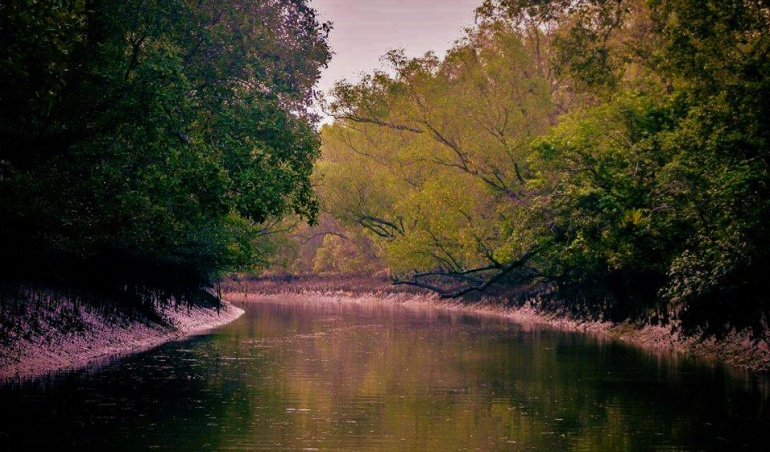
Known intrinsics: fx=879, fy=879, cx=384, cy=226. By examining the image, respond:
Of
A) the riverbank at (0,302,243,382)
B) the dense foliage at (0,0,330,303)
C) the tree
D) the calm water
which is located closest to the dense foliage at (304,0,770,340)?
the tree

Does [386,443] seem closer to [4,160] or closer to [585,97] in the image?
[4,160]

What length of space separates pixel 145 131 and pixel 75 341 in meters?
9.50

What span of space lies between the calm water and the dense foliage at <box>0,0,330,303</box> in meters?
4.43

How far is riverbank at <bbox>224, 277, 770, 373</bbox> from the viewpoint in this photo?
1218 inches

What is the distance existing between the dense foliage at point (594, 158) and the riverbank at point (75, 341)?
18998mm

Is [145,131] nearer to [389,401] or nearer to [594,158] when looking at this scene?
[389,401]

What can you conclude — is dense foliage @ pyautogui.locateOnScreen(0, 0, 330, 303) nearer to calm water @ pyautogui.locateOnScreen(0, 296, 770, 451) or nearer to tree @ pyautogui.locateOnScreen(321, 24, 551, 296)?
calm water @ pyautogui.locateOnScreen(0, 296, 770, 451)

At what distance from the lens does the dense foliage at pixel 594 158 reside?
27.2 meters

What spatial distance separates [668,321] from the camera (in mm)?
38312

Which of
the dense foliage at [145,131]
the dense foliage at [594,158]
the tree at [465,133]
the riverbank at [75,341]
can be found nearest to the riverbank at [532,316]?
the dense foliage at [594,158]

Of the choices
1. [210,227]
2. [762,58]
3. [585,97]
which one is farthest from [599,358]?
[585,97]

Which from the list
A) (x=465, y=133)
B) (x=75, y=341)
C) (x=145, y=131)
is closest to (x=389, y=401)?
(x=145, y=131)

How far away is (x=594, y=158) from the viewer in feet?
131

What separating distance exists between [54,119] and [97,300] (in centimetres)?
1200
